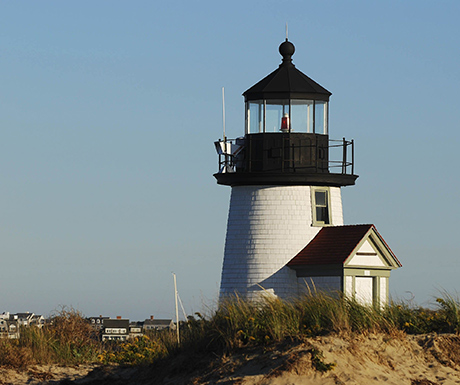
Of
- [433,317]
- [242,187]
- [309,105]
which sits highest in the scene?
[309,105]

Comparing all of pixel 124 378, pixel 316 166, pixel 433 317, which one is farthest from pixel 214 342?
pixel 316 166

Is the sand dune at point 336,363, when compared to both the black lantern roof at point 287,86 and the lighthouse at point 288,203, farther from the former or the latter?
the black lantern roof at point 287,86

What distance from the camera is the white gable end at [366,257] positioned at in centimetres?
2603

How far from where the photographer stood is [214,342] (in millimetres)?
17719

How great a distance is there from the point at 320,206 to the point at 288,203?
1126mm

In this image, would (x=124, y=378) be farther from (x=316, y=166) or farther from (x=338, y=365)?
(x=316, y=166)

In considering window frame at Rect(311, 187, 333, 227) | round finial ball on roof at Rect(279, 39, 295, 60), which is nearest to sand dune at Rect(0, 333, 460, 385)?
window frame at Rect(311, 187, 333, 227)

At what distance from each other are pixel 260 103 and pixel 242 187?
103 inches

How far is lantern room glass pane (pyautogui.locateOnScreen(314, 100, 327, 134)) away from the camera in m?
27.6

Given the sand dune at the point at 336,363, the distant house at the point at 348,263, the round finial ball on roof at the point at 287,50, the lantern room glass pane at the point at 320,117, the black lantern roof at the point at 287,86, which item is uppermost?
the round finial ball on roof at the point at 287,50

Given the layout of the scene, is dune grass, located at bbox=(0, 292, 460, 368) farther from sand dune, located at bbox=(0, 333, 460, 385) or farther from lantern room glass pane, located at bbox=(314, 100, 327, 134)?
lantern room glass pane, located at bbox=(314, 100, 327, 134)

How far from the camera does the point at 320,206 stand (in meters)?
27.5

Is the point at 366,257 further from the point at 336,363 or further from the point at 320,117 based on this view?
the point at 336,363

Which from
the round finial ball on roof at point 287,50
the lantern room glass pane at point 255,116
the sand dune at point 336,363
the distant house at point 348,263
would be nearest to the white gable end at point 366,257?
the distant house at point 348,263
